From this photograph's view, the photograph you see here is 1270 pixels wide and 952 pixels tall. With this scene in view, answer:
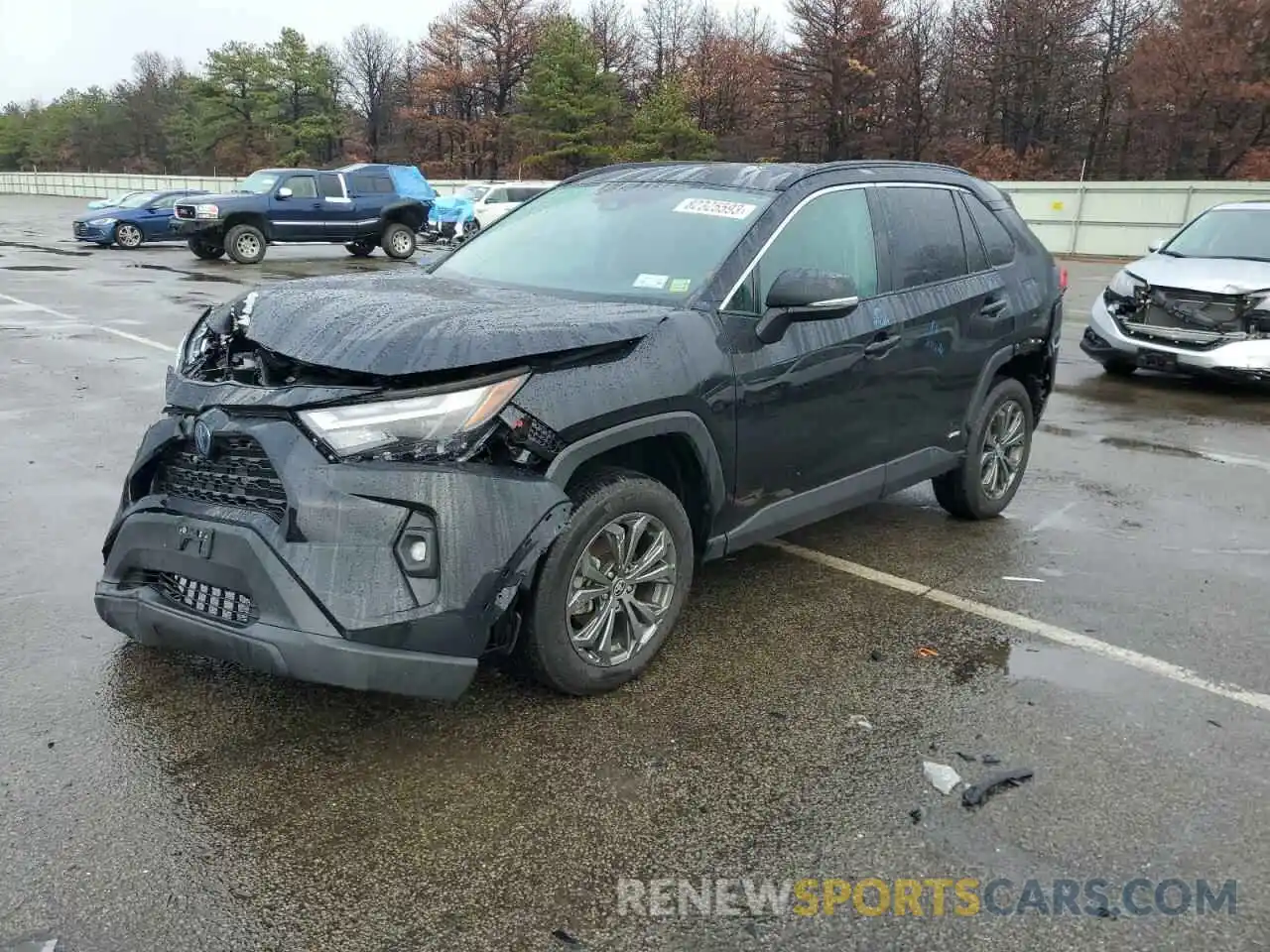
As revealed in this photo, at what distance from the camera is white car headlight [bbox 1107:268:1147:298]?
393 inches

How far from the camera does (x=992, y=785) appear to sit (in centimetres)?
317

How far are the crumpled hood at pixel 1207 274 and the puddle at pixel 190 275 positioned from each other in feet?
44.9

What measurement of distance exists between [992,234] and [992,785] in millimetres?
3394

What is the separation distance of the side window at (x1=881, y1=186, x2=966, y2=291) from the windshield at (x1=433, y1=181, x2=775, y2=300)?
877mm

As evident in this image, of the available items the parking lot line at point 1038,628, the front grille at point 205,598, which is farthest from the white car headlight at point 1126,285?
the front grille at point 205,598

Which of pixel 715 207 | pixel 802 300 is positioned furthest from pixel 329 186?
pixel 802 300

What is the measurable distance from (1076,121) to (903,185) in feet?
166

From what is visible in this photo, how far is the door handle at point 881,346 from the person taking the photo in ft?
14.8

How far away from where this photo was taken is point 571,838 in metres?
2.88

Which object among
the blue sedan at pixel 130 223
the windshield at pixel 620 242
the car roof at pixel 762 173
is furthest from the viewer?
the blue sedan at pixel 130 223

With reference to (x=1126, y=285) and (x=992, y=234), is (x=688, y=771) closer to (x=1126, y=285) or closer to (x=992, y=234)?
(x=992, y=234)

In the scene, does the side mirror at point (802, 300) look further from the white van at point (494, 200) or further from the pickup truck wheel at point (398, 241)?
the white van at point (494, 200)

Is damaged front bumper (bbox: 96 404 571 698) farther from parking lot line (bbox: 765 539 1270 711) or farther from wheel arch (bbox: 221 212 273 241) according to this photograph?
wheel arch (bbox: 221 212 273 241)

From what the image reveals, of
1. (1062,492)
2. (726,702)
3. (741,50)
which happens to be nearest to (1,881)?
(726,702)
